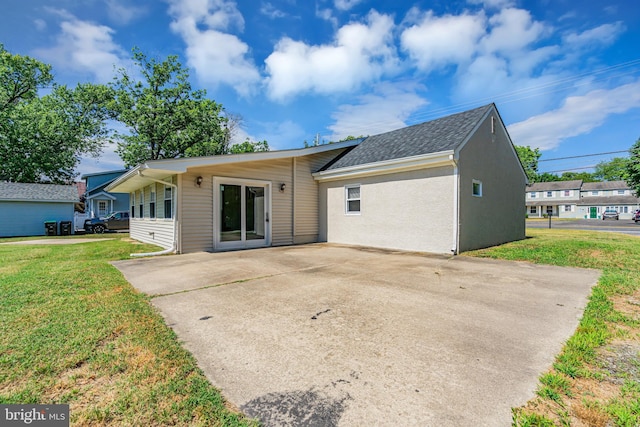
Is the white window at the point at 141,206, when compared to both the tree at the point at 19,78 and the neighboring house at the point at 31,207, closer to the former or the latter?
the neighboring house at the point at 31,207

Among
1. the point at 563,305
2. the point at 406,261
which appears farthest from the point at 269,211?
the point at 563,305

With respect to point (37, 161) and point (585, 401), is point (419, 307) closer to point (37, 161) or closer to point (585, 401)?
point (585, 401)

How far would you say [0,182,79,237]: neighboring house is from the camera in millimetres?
17891

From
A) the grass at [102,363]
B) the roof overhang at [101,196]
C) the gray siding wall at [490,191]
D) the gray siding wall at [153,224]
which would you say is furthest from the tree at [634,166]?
the roof overhang at [101,196]

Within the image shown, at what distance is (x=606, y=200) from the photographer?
1698 inches

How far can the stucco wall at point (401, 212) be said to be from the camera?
8.39 m

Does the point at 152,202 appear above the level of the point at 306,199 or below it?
below

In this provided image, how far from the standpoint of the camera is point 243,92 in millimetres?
16500

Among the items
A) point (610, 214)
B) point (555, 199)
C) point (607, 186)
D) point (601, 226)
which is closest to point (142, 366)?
point (601, 226)

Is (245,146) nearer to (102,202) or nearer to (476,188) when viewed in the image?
(102,202)

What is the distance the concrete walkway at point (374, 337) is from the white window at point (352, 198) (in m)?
5.18

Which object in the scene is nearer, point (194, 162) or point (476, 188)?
point (194, 162)

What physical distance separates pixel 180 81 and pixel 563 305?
28.7 m

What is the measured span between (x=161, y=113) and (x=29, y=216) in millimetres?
11349
